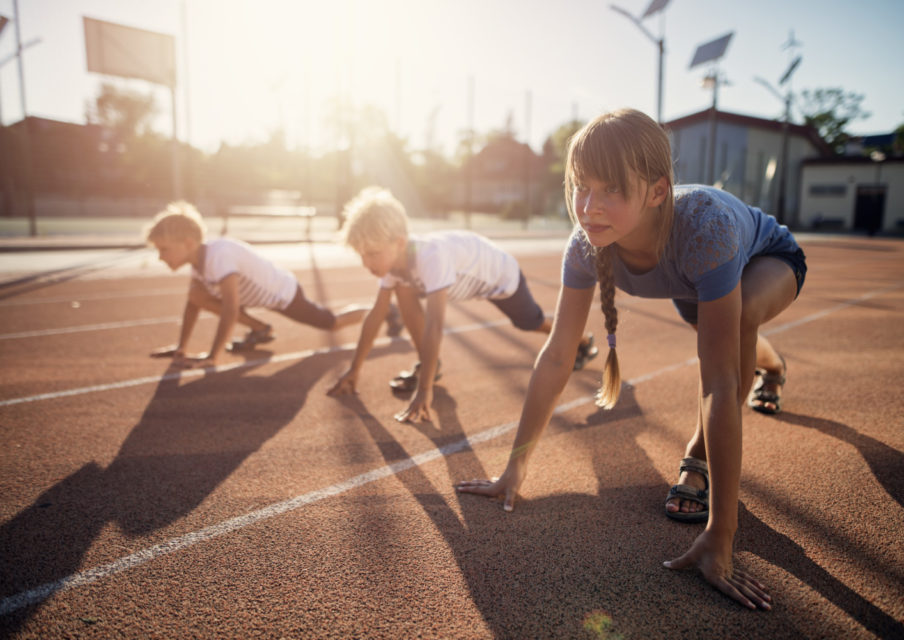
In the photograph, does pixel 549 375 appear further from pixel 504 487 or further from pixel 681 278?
pixel 681 278

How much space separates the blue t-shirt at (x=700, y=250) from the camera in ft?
6.39

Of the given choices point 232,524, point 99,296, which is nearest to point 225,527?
point 232,524

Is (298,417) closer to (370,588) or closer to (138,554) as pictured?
(138,554)

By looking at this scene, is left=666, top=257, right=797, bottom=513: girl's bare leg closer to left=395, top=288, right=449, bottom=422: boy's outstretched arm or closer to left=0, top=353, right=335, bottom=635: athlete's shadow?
left=395, top=288, right=449, bottom=422: boy's outstretched arm

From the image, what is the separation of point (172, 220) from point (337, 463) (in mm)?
2838

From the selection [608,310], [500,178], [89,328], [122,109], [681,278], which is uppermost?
[122,109]

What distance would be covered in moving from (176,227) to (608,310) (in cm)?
374

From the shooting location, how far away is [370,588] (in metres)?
1.97

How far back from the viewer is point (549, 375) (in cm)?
242

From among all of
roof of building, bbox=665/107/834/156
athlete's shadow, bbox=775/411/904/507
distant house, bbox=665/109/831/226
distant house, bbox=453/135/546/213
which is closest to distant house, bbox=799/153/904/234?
distant house, bbox=665/109/831/226

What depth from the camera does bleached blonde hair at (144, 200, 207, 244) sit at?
180 inches

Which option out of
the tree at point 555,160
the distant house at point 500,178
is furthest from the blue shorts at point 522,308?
the distant house at point 500,178

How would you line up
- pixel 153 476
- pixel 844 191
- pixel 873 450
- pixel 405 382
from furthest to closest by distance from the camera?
1. pixel 844 191
2. pixel 405 382
3. pixel 873 450
4. pixel 153 476

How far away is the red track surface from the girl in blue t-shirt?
176 mm
